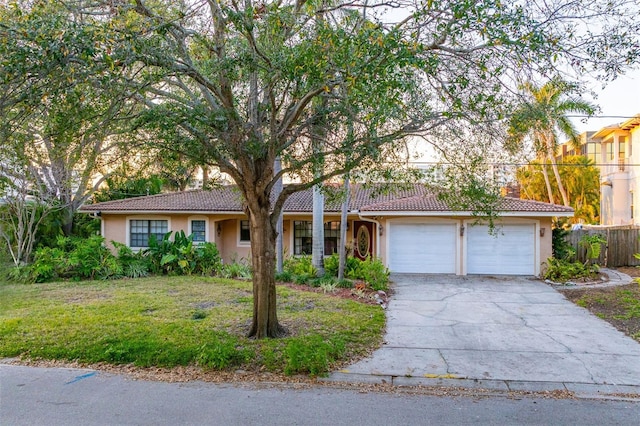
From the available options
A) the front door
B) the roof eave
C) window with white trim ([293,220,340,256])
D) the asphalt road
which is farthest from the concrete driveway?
window with white trim ([293,220,340,256])

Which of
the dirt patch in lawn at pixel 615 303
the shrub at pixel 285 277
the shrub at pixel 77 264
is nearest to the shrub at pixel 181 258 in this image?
the shrub at pixel 77 264

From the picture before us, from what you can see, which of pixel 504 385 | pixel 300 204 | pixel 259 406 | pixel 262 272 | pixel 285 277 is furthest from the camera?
pixel 300 204

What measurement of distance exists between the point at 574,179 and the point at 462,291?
1050 inches

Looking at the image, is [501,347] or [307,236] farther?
[307,236]

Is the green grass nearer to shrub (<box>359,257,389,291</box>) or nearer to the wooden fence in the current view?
shrub (<box>359,257,389,291</box>)

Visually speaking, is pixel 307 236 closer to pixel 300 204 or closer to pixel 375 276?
pixel 300 204

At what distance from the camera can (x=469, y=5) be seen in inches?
216

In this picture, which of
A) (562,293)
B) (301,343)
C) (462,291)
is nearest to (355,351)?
(301,343)

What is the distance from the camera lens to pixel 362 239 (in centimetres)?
1980

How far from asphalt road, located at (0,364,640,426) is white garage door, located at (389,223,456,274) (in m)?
11.4

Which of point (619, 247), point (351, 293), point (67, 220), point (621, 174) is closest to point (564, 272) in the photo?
point (619, 247)

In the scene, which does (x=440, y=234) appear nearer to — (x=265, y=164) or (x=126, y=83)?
(x=265, y=164)

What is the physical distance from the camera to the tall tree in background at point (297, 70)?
580cm

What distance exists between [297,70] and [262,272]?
3.51 metres
